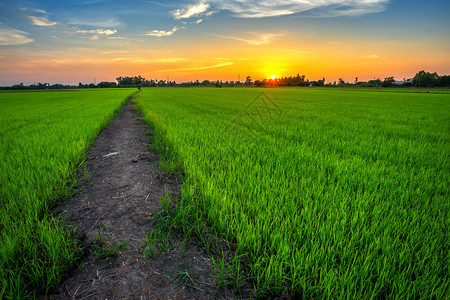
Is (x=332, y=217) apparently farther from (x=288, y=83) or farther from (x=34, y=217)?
(x=288, y=83)

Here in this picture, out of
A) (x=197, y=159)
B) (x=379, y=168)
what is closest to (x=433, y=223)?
(x=379, y=168)

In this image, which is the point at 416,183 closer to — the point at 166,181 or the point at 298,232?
the point at 298,232

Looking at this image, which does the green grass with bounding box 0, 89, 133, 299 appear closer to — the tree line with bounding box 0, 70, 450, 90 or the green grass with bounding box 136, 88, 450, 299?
the green grass with bounding box 136, 88, 450, 299

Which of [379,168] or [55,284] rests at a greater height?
[379,168]

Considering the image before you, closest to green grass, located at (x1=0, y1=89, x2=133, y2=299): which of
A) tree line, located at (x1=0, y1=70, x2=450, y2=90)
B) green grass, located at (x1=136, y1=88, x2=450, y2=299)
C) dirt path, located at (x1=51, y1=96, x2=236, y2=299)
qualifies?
dirt path, located at (x1=51, y1=96, x2=236, y2=299)

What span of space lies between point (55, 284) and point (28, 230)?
662 mm

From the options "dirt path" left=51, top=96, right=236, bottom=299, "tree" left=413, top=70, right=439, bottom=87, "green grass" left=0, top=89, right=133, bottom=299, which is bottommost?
"dirt path" left=51, top=96, right=236, bottom=299

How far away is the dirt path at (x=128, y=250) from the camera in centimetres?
133

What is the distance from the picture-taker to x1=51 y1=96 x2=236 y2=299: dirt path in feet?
4.36

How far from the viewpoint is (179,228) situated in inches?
78.2

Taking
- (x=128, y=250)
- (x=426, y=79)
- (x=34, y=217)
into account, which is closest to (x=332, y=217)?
(x=128, y=250)

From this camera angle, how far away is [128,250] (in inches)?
66.2

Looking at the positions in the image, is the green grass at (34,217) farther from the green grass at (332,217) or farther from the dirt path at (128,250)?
the green grass at (332,217)

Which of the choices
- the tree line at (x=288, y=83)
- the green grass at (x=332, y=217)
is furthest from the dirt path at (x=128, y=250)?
the tree line at (x=288, y=83)
